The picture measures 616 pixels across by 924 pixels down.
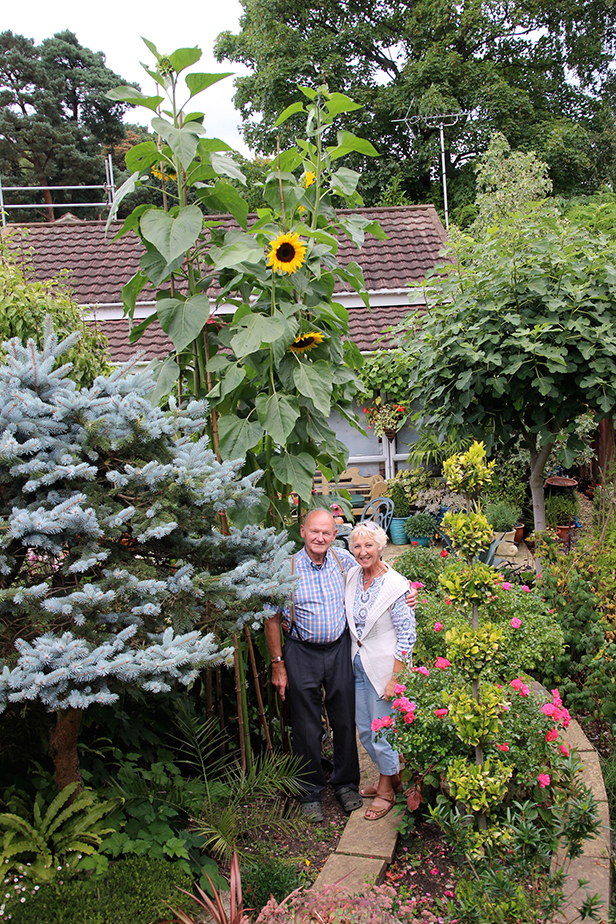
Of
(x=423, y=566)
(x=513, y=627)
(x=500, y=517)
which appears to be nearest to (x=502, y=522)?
(x=500, y=517)

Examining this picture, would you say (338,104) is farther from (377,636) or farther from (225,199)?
(377,636)

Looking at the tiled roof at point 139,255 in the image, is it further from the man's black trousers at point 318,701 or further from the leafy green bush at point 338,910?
the leafy green bush at point 338,910

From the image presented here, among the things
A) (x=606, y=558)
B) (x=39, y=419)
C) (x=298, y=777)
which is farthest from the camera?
(x=606, y=558)

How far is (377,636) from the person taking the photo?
120 inches

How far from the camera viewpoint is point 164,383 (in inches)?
111

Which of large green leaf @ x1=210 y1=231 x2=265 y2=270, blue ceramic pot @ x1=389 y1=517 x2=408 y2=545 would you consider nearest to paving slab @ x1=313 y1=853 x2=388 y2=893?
large green leaf @ x1=210 y1=231 x2=265 y2=270

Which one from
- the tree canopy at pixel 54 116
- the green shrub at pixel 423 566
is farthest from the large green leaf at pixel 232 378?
the tree canopy at pixel 54 116

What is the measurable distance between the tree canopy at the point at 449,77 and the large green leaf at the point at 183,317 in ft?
48.4

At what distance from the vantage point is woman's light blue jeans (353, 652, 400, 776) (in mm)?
2973

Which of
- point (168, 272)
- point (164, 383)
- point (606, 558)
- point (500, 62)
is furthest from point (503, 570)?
point (500, 62)

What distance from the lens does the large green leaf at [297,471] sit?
109 inches

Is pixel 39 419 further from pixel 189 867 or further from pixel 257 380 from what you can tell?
pixel 189 867

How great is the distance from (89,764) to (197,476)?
5.10ft

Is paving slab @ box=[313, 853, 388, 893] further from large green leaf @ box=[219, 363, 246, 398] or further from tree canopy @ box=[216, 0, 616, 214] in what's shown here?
tree canopy @ box=[216, 0, 616, 214]
